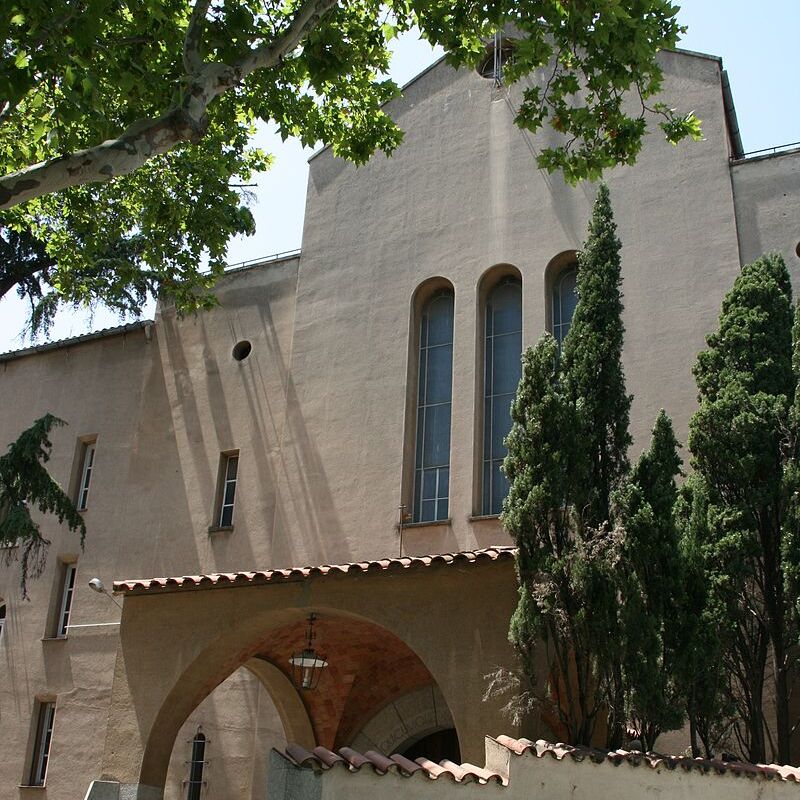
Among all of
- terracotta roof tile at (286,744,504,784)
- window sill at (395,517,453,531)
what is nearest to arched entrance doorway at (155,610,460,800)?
window sill at (395,517,453,531)

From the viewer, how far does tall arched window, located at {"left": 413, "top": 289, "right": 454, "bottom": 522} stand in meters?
14.3

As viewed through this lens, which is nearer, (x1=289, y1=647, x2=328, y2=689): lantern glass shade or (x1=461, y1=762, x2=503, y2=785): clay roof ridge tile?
(x1=461, y1=762, x2=503, y2=785): clay roof ridge tile

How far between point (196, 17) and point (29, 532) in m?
7.94

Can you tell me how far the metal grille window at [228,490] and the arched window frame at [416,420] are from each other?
3.16 meters

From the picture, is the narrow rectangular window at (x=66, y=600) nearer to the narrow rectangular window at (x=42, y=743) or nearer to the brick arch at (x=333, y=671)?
the narrow rectangular window at (x=42, y=743)

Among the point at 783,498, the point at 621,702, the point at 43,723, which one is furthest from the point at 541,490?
the point at 43,723

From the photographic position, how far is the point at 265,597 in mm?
Result: 10906

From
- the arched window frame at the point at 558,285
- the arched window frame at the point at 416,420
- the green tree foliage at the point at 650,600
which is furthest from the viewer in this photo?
the arched window frame at the point at 558,285

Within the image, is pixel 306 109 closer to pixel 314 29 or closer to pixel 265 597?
pixel 314 29

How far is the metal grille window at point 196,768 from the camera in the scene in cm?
1424

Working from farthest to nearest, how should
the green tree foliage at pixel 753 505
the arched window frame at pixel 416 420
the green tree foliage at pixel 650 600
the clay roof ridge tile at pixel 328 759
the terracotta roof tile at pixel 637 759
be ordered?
the arched window frame at pixel 416 420
the green tree foliage at pixel 753 505
the green tree foliage at pixel 650 600
the terracotta roof tile at pixel 637 759
the clay roof ridge tile at pixel 328 759

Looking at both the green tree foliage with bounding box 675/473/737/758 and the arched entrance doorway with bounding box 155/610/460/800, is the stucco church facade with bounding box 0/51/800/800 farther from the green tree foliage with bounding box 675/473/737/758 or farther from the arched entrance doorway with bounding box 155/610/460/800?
the green tree foliage with bounding box 675/473/737/758

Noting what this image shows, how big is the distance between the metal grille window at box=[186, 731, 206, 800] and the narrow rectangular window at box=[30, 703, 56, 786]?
278 centimetres

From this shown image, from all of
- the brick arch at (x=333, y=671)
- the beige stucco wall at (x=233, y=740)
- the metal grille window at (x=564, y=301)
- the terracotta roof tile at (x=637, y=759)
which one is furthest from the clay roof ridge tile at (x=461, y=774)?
the metal grille window at (x=564, y=301)
